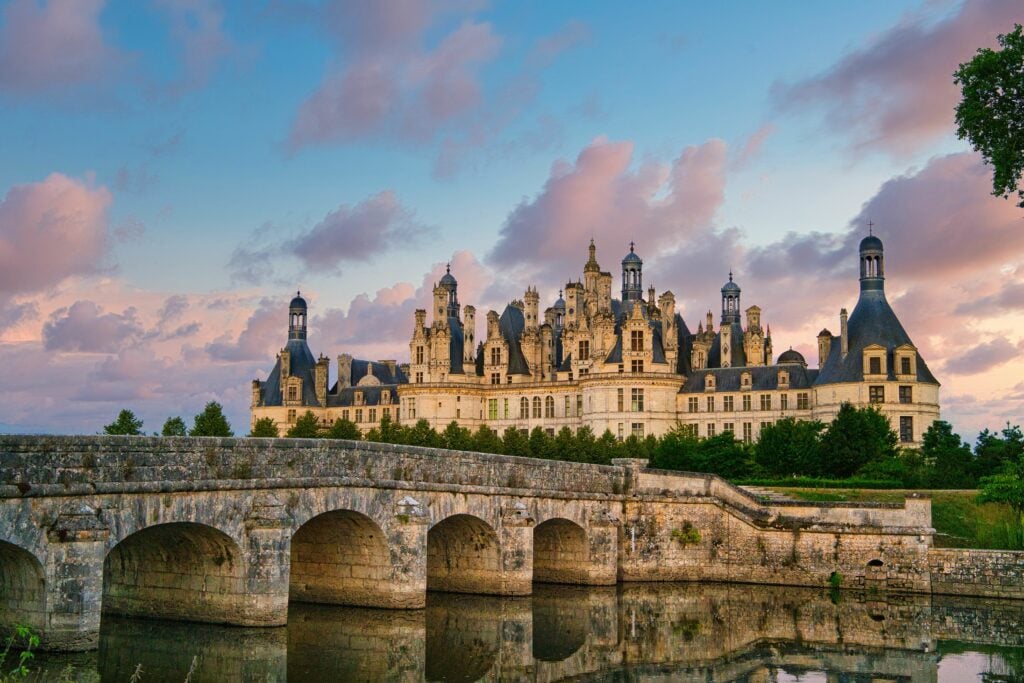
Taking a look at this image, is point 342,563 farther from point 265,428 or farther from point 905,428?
point 265,428

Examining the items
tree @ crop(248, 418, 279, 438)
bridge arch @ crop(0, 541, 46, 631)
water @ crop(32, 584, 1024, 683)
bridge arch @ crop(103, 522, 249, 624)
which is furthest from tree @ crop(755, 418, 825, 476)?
bridge arch @ crop(0, 541, 46, 631)

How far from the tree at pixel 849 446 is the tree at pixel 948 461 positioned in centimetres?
245

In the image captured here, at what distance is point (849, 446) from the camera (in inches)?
2324

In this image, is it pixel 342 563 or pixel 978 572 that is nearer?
pixel 342 563

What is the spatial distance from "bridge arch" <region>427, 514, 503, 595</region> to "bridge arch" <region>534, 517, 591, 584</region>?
393 centimetres

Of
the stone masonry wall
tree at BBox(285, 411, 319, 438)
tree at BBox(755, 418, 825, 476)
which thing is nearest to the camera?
the stone masonry wall

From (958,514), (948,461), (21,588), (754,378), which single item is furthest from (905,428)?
(21,588)

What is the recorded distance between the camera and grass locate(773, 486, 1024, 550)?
38.7m

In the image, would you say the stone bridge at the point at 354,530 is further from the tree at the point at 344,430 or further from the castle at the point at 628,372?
the tree at the point at 344,430

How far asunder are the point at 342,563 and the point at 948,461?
3294 cm

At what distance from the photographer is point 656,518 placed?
39.5 meters

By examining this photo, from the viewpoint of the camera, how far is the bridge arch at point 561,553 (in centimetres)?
3734

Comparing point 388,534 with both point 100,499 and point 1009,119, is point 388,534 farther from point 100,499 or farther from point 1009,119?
point 1009,119

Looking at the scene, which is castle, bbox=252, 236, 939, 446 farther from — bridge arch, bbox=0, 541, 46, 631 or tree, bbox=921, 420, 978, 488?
bridge arch, bbox=0, 541, 46, 631
